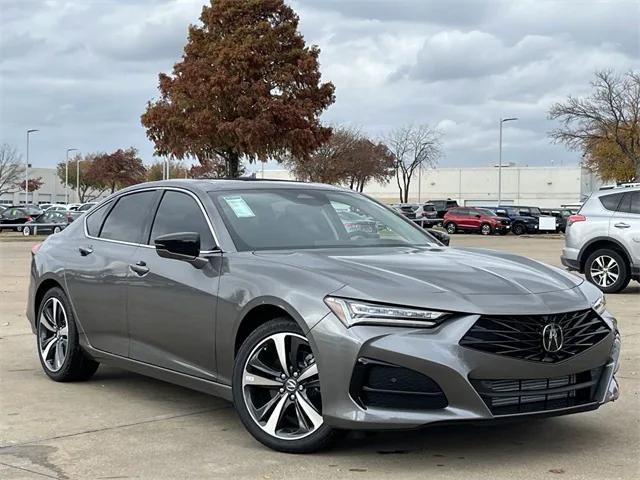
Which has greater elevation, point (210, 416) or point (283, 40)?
point (283, 40)

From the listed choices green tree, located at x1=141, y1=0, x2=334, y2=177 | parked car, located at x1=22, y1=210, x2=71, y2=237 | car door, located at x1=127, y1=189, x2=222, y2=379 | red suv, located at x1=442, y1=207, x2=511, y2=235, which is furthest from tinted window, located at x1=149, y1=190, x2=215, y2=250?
red suv, located at x1=442, y1=207, x2=511, y2=235

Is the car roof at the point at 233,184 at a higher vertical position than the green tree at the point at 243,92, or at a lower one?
lower

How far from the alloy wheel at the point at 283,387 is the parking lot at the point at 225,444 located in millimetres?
166

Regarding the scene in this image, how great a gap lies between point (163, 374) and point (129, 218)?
133 cm

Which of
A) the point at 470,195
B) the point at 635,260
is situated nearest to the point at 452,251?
the point at 635,260

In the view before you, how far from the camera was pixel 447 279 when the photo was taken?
177 inches

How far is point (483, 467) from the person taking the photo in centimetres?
438

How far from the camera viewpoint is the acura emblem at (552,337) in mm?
4320

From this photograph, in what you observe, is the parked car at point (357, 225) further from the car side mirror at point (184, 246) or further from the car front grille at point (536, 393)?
the car front grille at point (536, 393)

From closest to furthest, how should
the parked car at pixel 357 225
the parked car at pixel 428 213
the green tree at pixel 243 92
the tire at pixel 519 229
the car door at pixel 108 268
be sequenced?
the parked car at pixel 357 225
the car door at pixel 108 268
the green tree at pixel 243 92
the tire at pixel 519 229
the parked car at pixel 428 213

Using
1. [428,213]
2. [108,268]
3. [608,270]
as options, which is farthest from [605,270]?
[428,213]

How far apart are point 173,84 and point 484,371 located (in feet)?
119

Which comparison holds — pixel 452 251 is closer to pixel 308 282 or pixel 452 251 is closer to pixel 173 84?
pixel 308 282

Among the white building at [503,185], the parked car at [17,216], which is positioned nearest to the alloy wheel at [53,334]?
the parked car at [17,216]
